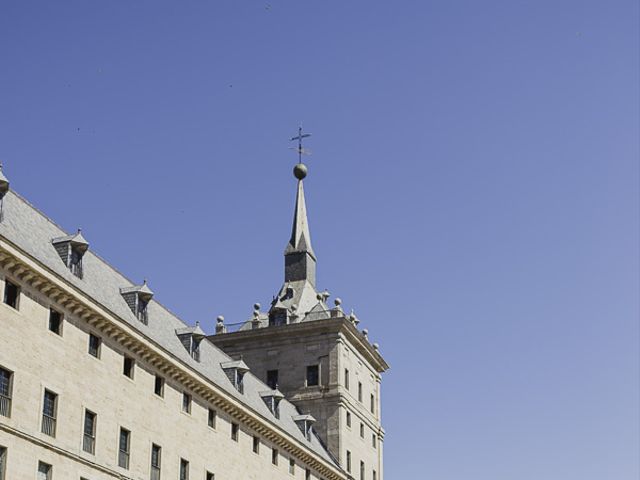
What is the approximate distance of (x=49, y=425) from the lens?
126ft

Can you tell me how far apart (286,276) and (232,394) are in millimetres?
25928

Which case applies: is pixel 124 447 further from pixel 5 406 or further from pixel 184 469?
pixel 5 406

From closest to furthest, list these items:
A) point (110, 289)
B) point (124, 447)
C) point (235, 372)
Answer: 1. point (124, 447)
2. point (110, 289)
3. point (235, 372)

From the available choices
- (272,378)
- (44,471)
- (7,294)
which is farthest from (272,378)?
(7,294)

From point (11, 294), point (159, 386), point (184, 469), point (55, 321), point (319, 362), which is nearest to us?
point (11, 294)

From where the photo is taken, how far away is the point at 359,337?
7419 cm

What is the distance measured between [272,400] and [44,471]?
996 inches

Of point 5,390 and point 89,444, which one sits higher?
point 5,390

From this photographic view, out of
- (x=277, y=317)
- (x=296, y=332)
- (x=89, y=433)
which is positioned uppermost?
(x=277, y=317)

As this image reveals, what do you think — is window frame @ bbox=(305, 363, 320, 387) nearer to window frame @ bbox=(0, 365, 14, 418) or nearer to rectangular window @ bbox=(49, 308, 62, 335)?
rectangular window @ bbox=(49, 308, 62, 335)

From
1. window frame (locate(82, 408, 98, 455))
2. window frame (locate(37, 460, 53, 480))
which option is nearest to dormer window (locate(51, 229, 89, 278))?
window frame (locate(82, 408, 98, 455))

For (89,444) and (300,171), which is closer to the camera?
(89,444)

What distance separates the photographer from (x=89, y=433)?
40875 millimetres

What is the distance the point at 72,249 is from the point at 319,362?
31.0 meters
